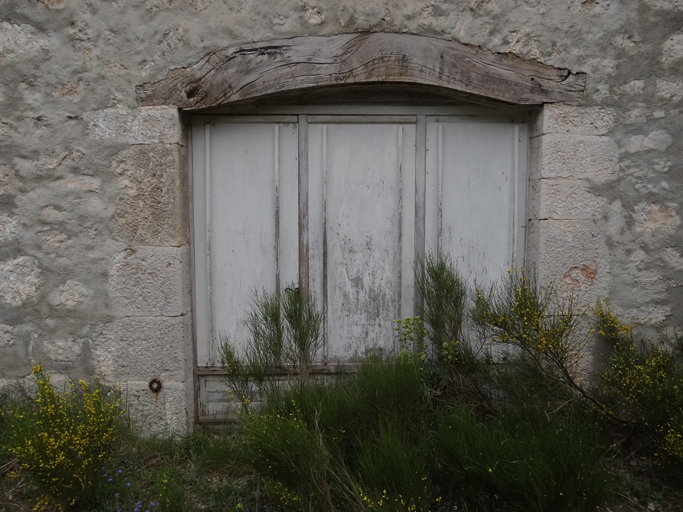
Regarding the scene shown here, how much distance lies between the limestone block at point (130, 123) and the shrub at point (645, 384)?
2598 millimetres

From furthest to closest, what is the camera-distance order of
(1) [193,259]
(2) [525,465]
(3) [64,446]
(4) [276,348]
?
(1) [193,259] < (4) [276,348] < (3) [64,446] < (2) [525,465]

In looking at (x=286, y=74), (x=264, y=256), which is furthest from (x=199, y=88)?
(x=264, y=256)

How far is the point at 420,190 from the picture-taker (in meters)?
3.01

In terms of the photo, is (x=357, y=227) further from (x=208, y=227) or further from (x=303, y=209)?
(x=208, y=227)

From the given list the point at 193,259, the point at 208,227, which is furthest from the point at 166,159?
the point at 193,259

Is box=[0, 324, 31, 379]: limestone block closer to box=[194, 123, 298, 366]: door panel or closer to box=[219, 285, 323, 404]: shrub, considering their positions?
box=[194, 123, 298, 366]: door panel

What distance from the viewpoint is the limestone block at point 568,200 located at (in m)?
2.77

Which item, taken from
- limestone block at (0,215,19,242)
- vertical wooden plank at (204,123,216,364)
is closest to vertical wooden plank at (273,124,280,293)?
vertical wooden plank at (204,123,216,364)

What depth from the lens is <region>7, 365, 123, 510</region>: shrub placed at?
2109 mm

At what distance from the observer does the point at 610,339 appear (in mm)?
2779

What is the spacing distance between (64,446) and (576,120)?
298 centimetres

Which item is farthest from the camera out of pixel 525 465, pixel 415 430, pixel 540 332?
pixel 540 332

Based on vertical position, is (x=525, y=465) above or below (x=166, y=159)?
below

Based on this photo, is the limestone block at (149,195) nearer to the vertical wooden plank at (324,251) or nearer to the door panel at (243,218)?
the door panel at (243,218)
